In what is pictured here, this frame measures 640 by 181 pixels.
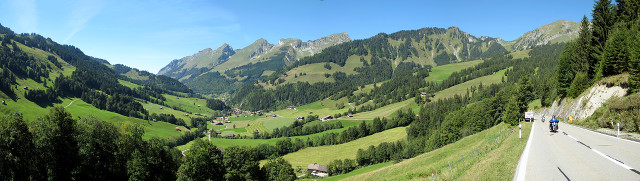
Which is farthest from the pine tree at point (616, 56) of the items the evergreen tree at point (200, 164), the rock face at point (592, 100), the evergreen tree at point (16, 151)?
the evergreen tree at point (16, 151)

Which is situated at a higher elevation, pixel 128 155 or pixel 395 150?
pixel 128 155

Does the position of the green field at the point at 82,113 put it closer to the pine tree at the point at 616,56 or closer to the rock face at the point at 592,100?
the rock face at the point at 592,100

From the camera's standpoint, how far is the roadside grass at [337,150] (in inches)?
4279

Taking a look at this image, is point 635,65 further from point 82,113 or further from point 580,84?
point 82,113

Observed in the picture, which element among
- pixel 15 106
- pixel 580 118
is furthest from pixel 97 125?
pixel 15 106

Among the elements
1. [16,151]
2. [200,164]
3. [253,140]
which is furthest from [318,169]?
[16,151]

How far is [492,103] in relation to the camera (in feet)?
271

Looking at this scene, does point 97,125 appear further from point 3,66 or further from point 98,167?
point 3,66

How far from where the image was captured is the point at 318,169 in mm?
96562

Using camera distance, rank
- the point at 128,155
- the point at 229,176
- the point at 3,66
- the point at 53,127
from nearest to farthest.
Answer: the point at 53,127, the point at 128,155, the point at 229,176, the point at 3,66

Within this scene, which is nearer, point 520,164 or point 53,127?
point 520,164

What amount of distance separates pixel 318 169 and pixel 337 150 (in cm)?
2419

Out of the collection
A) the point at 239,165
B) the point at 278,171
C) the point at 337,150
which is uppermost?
the point at 239,165

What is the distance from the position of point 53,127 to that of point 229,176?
28.6 metres
